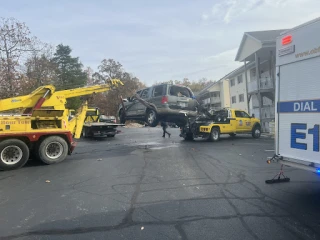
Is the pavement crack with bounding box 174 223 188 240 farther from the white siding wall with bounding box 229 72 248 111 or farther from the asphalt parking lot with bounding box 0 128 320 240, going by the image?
the white siding wall with bounding box 229 72 248 111

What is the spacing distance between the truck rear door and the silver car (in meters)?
6.84

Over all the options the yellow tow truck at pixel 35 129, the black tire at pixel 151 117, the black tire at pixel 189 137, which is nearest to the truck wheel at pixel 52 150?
the yellow tow truck at pixel 35 129

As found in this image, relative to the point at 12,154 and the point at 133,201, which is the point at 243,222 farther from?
the point at 12,154

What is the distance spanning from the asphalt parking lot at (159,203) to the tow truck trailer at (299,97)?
0.90 metres

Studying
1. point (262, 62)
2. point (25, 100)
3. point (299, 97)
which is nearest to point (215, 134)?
point (25, 100)

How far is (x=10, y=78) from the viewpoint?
23141 millimetres

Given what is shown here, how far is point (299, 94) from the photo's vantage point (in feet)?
16.4

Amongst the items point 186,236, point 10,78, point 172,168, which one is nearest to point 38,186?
point 172,168

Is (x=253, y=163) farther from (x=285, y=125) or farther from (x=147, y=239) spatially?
(x=147, y=239)

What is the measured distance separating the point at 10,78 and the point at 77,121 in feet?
50.4

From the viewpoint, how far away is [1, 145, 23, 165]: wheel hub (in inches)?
343

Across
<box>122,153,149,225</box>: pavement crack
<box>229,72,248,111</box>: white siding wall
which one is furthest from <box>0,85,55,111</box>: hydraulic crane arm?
<box>229,72,248,111</box>: white siding wall

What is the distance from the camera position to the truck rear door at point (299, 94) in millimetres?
4672

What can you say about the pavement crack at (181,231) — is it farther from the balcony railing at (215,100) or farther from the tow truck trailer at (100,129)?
the balcony railing at (215,100)
